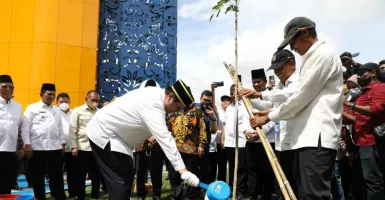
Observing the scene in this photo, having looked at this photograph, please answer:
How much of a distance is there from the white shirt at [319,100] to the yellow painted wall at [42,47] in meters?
7.92

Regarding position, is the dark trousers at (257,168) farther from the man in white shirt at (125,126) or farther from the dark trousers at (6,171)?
the dark trousers at (6,171)

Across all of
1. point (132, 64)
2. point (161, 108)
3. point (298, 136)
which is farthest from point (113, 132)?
point (132, 64)

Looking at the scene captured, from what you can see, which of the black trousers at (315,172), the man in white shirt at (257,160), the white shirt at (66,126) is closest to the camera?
the black trousers at (315,172)

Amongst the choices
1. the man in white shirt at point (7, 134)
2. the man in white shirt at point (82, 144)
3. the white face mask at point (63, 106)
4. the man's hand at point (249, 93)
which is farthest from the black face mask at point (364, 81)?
the white face mask at point (63, 106)

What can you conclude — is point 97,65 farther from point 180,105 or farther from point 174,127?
point 180,105

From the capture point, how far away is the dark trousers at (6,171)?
4789mm

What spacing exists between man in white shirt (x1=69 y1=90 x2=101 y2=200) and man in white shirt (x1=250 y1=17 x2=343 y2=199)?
417 centimetres

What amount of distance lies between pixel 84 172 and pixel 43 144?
2.77 ft

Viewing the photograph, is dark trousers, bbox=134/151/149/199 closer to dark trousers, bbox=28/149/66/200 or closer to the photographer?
dark trousers, bbox=28/149/66/200

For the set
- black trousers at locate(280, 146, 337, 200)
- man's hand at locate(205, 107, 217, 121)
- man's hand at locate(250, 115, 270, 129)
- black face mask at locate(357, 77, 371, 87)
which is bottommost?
black trousers at locate(280, 146, 337, 200)

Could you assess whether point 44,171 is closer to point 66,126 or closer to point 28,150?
point 28,150

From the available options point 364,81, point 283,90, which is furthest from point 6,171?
point 364,81

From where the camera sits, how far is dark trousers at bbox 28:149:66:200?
5391mm

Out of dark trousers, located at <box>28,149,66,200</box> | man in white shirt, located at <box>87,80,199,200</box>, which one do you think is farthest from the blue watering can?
dark trousers, located at <box>28,149,66,200</box>
